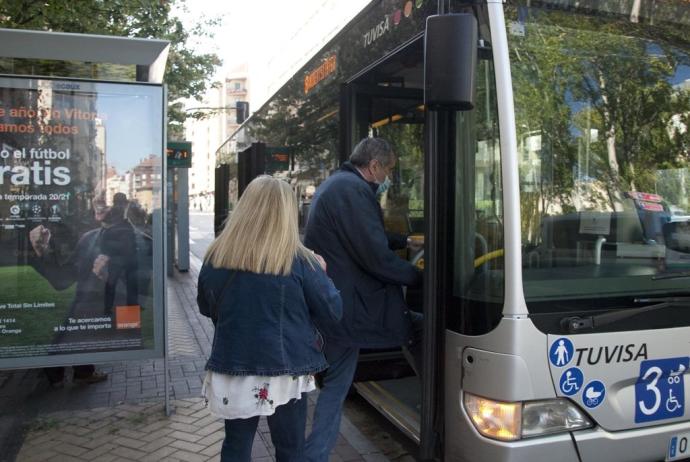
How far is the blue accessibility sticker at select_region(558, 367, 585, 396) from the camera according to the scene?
254 cm

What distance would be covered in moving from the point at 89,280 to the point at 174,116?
11.6 m

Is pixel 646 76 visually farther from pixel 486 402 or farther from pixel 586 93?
pixel 486 402

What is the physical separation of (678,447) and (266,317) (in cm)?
203

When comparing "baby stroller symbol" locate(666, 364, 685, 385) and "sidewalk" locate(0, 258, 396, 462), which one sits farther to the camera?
"sidewalk" locate(0, 258, 396, 462)

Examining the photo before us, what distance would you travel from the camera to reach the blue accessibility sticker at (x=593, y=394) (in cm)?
258

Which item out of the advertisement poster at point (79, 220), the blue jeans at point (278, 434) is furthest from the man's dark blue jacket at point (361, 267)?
the advertisement poster at point (79, 220)

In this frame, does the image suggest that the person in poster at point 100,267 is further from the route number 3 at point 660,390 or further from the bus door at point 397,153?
the route number 3 at point 660,390

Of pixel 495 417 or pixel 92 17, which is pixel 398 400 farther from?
pixel 92 17

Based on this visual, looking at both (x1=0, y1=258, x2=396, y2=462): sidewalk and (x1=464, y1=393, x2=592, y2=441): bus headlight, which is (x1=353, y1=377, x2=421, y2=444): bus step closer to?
(x1=0, y1=258, x2=396, y2=462): sidewalk

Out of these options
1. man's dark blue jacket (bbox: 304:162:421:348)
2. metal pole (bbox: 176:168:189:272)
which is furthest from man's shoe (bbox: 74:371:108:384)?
metal pole (bbox: 176:168:189:272)

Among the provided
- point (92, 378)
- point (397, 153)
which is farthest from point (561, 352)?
point (92, 378)

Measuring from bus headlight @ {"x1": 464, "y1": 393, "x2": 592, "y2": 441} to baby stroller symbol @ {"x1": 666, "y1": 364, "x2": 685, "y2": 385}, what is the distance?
0.49 meters

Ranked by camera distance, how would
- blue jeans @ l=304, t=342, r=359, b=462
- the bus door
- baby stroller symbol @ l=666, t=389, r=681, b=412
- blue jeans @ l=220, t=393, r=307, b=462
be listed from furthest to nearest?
the bus door → blue jeans @ l=304, t=342, r=359, b=462 → baby stroller symbol @ l=666, t=389, r=681, b=412 → blue jeans @ l=220, t=393, r=307, b=462

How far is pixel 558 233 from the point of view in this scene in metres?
2.66
